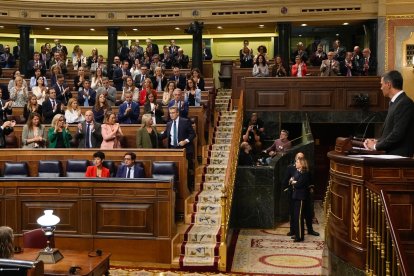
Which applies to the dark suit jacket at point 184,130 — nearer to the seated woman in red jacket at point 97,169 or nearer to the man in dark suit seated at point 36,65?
the seated woman in red jacket at point 97,169

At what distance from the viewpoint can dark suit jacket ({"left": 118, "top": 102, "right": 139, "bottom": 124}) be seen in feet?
29.9

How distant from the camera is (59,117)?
820 centimetres

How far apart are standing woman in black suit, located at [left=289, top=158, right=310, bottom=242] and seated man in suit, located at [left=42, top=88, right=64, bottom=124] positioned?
4176mm

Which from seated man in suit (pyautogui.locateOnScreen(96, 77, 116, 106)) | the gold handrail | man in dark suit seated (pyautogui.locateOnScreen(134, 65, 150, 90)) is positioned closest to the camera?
the gold handrail

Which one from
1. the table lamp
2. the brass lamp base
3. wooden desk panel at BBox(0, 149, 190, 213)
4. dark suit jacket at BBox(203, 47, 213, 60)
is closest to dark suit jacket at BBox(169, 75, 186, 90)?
wooden desk panel at BBox(0, 149, 190, 213)

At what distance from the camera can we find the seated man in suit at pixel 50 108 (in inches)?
375

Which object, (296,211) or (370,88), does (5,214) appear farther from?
(370,88)

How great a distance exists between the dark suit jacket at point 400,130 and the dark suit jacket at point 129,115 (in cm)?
555

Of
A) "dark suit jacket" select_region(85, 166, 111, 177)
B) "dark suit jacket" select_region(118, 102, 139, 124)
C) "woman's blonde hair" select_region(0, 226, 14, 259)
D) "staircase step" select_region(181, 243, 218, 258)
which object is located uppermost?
"dark suit jacket" select_region(118, 102, 139, 124)

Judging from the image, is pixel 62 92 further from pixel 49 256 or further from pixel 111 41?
pixel 49 256

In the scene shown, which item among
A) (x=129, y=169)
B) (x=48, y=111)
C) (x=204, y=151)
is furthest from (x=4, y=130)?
(x=204, y=151)

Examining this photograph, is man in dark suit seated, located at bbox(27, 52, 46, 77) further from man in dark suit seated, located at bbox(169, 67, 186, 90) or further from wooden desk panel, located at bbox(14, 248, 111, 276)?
wooden desk panel, located at bbox(14, 248, 111, 276)

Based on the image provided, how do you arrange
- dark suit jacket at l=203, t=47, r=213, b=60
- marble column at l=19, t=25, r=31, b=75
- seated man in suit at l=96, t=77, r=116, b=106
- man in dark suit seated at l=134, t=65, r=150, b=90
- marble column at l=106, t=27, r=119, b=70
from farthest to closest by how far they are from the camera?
1. dark suit jacket at l=203, t=47, r=213, b=60
2. marble column at l=106, t=27, r=119, b=70
3. marble column at l=19, t=25, r=31, b=75
4. man in dark suit seated at l=134, t=65, r=150, b=90
5. seated man in suit at l=96, t=77, r=116, b=106

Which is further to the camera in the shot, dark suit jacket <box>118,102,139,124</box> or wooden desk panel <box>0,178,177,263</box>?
dark suit jacket <box>118,102,139,124</box>
